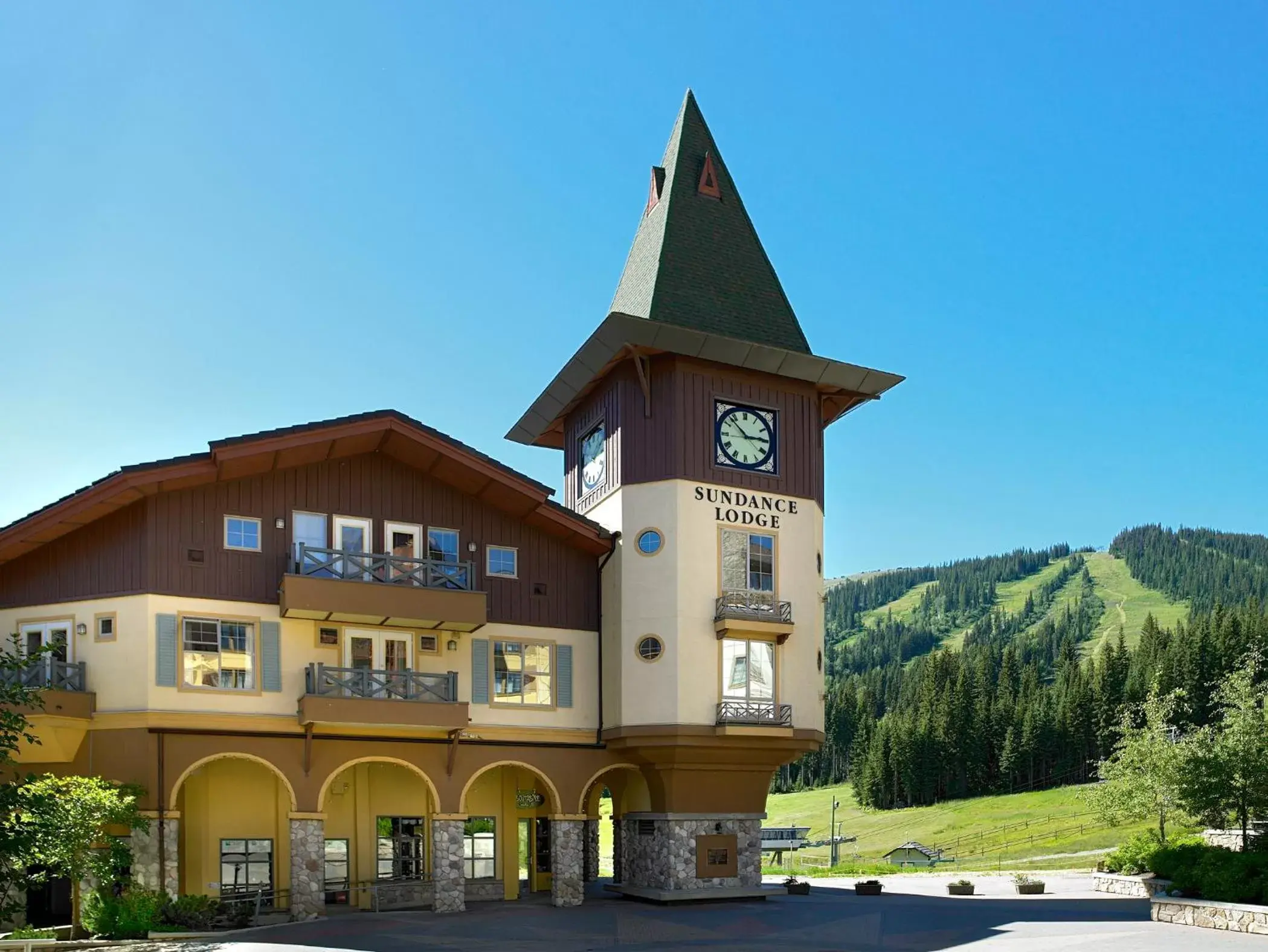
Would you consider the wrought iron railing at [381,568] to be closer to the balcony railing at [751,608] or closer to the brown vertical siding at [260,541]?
the brown vertical siding at [260,541]

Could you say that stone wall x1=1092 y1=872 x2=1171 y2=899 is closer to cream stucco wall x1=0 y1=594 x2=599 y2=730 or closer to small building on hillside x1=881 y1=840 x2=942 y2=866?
cream stucco wall x1=0 y1=594 x2=599 y2=730

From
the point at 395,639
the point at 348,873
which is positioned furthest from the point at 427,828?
the point at 395,639

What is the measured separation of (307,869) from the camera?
29.6 meters

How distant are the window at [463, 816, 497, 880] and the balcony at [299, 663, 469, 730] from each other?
5.73m

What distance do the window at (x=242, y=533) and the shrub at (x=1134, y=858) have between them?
2612 cm

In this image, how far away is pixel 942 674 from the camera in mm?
143875

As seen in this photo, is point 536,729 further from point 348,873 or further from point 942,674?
point 942,674

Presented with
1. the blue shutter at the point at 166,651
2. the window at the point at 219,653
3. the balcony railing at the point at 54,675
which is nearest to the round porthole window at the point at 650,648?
the window at the point at 219,653

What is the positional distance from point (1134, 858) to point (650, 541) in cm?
1765

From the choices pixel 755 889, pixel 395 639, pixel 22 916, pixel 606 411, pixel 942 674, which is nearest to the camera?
pixel 22 916

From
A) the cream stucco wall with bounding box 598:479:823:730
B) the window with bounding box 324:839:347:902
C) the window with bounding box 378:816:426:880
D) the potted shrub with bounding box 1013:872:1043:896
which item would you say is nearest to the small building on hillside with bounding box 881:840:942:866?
the potted shrub with bounding box 1013:872:1043:896

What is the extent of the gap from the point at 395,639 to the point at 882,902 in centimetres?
1560

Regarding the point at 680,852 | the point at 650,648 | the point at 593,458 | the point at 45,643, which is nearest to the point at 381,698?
the point at 650,648

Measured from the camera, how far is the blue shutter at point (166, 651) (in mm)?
28969
